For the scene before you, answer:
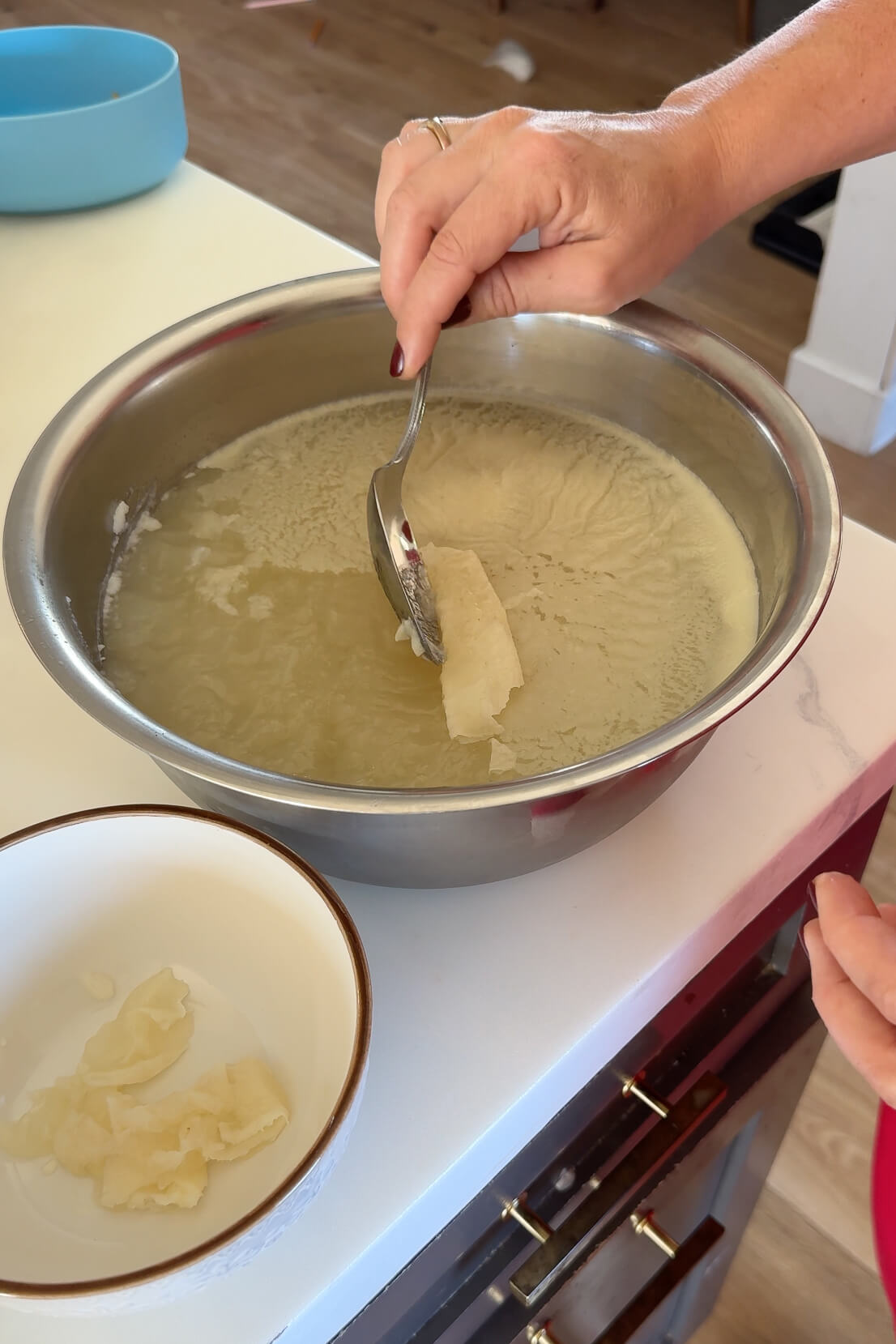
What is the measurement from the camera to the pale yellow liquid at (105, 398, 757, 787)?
0.62 metres

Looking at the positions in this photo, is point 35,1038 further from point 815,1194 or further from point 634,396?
point 815,1194

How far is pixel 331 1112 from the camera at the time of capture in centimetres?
44

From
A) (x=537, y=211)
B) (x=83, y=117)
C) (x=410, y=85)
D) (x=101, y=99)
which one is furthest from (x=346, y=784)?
(x=410, y=85)

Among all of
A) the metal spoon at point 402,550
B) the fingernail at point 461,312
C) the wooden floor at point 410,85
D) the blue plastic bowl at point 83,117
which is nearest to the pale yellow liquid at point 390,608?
the metal spoon at point 402,550

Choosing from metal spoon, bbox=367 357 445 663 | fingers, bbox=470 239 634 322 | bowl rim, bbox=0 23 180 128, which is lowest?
metal spoon, bbox=367 357 445 663

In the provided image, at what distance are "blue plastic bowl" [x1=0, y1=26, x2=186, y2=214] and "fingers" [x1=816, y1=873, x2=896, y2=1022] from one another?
0.92 m

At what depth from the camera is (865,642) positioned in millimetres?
690

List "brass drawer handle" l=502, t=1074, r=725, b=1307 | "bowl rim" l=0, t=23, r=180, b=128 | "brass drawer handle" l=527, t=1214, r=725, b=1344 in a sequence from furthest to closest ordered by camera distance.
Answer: "bowl rim" l=0, t=23, r=180, b=128 → "brass drawer handle" l=527, t=1214, r=725, b=1344 → "brass drawer handle" l=502, t=1074, r=725, b=1307

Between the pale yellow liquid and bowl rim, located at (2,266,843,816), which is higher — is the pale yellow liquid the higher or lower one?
the lower one

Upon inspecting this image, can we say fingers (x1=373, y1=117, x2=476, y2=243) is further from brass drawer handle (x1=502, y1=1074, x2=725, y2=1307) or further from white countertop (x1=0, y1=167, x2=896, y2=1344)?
brass drawer handle (x1=502, y1=1074, x2=725, y2=1307)

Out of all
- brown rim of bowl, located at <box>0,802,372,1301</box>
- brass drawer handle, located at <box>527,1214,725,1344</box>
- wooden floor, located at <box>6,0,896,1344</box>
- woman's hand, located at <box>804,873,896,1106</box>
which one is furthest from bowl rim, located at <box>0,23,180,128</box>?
wooden floor, located at <box>6,0,896,1344</box>

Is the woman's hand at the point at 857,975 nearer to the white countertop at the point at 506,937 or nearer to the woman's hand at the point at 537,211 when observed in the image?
the white countertop at the point at 506,937

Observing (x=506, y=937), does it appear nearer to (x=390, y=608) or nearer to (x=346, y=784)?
(x=346, y=784)

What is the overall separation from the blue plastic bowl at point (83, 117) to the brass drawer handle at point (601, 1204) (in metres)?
0.92
